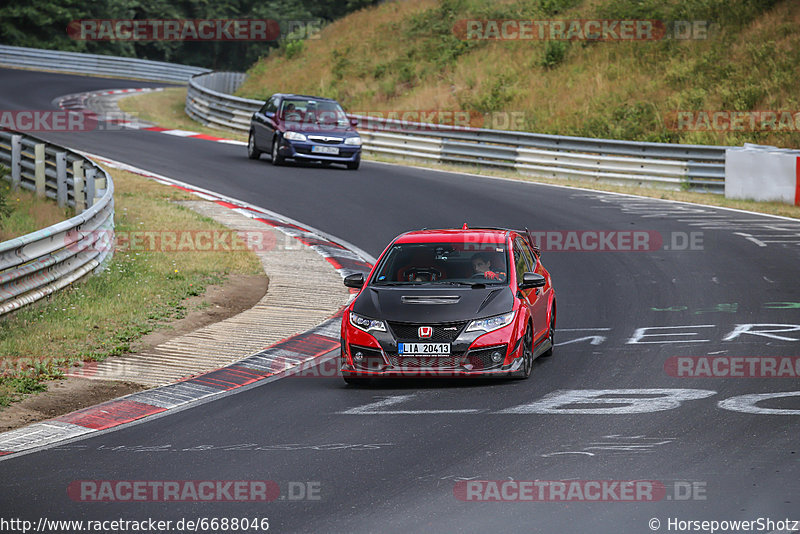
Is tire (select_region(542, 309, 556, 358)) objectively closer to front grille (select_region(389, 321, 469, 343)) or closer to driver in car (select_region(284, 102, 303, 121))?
front grille (select_region(389, 321, 469, 343))

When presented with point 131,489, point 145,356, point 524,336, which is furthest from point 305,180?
point 131,489

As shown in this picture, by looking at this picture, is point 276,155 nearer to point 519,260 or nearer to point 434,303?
point 519,260

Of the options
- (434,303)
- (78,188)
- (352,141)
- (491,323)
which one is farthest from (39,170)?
(491,323)

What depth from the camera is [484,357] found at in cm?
1098

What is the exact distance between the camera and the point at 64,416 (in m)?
10.3

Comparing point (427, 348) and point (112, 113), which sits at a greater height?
point (112, 113)

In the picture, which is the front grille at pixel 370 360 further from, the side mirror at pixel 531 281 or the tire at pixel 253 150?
the tire at pixel 253 150

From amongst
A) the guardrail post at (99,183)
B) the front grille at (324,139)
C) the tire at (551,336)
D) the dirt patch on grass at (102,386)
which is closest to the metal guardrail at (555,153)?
the front grille at (324,139)

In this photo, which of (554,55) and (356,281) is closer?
(356,281)

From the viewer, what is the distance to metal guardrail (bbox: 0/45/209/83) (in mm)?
57969

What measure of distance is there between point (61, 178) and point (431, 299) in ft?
38.9

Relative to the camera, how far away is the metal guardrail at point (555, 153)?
87.9 ft

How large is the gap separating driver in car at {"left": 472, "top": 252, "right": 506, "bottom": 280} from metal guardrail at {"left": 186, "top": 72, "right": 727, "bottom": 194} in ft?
50.7

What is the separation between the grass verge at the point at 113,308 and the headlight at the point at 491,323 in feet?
13.7
